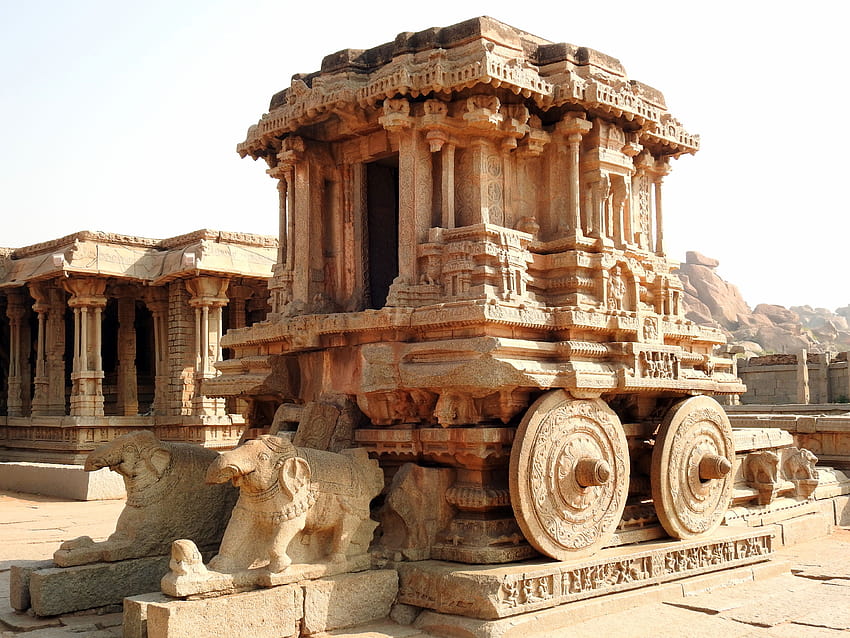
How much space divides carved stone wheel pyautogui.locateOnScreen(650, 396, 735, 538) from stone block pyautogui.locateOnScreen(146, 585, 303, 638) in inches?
138

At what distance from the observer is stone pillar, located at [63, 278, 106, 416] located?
20125 mm

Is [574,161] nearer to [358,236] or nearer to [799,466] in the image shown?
[358,236]

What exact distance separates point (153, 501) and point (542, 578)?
324cm

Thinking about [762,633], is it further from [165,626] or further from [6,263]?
[6,263]

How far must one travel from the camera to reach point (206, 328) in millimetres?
20438

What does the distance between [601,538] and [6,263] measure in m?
19.2

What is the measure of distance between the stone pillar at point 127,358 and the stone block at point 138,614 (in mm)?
17790

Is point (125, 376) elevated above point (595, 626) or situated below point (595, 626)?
above

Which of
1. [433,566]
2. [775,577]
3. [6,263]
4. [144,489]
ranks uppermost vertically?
[6,263]

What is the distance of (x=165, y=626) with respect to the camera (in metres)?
5.39

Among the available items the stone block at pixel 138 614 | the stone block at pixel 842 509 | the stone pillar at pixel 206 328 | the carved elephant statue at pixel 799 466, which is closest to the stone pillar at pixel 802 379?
the stone block at pixel 842 509

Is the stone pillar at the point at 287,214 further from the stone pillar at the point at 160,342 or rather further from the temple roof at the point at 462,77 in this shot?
the stone pillar at the point at 160,342

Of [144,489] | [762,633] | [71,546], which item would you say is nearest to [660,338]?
[762,633]

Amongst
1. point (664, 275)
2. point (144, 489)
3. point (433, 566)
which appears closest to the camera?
point (433, 566)
